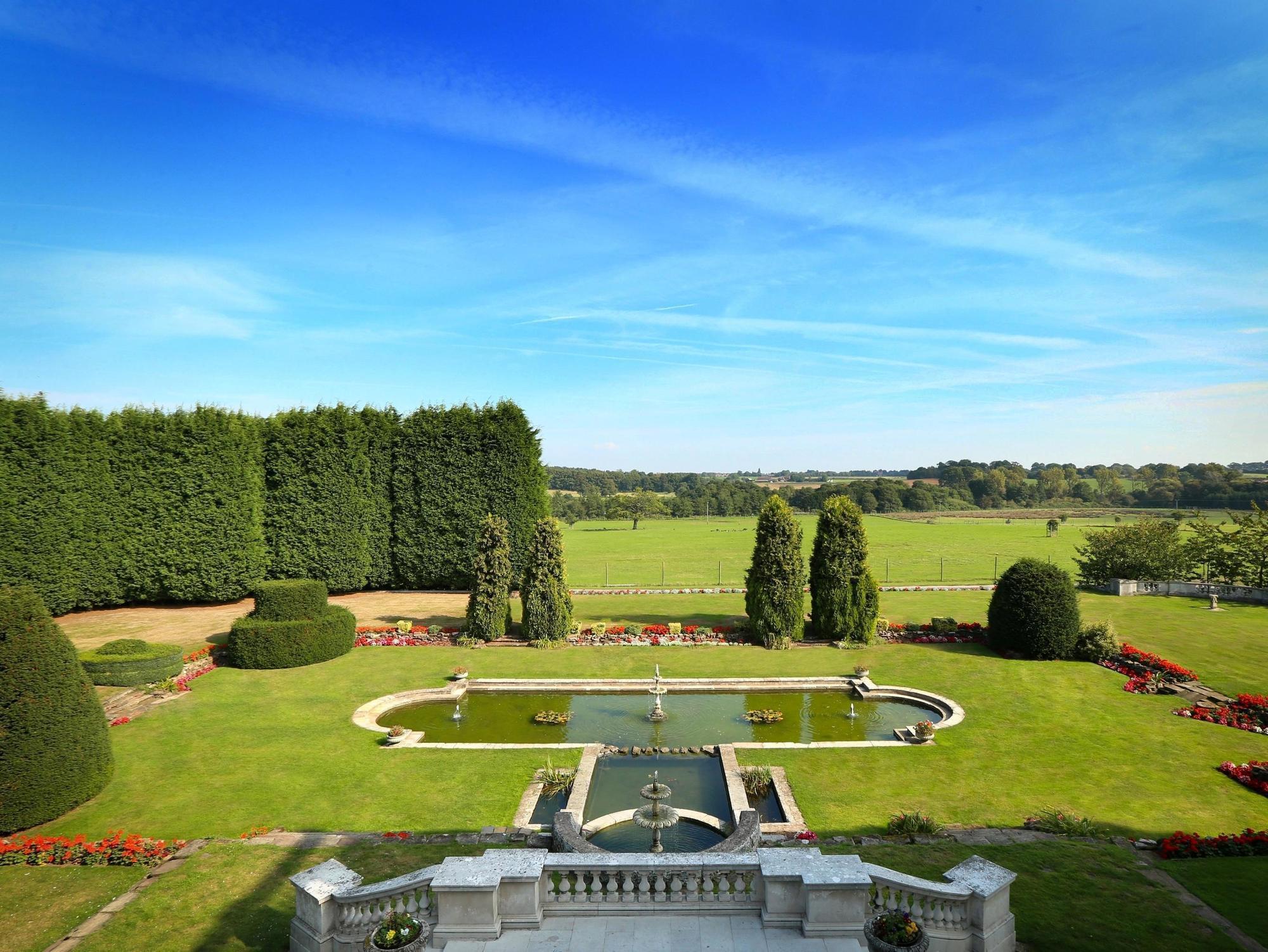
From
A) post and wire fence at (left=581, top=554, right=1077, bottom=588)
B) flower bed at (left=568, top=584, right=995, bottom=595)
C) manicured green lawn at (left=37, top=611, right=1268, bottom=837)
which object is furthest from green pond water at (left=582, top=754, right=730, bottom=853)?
post and wire fence at (left=581, top=554, right=1077, bottom=588)

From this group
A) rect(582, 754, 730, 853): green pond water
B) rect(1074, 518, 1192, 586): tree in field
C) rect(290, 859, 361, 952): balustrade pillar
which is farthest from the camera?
rect(1074, 518, 1192, 586): tree in field

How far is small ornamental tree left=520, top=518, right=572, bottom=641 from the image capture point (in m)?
23.1

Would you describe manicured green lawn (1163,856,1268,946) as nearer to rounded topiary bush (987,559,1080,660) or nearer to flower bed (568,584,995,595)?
rounded topiary bush (987,559,1080,660)

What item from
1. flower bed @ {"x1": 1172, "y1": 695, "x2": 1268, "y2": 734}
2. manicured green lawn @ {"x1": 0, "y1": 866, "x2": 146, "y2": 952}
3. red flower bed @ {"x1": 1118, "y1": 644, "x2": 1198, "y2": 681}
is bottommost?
manicured green lawn @ {"x1": 0, "y1": 866, "x2": 146, "y2": 952}

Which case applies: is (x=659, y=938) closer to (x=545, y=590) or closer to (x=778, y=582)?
(x=545, y=590)

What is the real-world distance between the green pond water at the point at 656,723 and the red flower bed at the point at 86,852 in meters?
5.83

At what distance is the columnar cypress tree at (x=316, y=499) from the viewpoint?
29.0m

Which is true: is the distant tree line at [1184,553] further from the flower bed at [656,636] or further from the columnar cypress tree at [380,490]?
the columnar cypress tree at [380,490]

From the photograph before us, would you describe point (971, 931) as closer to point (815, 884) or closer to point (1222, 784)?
point (815, 884)

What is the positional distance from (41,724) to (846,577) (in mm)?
21319

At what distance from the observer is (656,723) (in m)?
16.2

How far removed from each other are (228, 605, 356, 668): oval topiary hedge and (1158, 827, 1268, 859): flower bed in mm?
21165

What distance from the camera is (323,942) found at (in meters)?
7.44

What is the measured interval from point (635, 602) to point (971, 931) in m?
23.8
